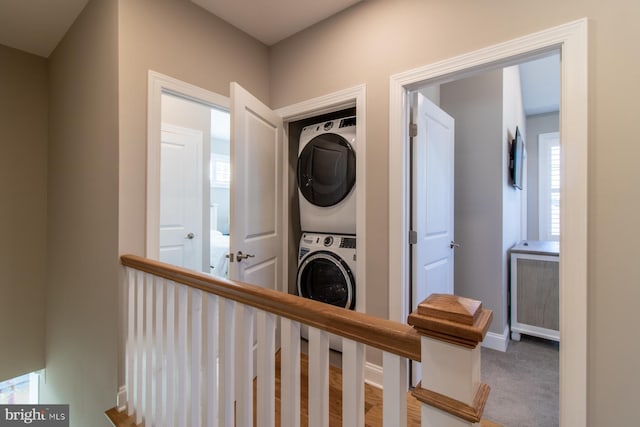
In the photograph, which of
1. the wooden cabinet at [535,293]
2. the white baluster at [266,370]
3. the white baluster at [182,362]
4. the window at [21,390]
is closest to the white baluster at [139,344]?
the white baluster at [182,362]

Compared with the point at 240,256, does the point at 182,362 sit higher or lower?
lower

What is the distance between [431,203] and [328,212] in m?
0.77

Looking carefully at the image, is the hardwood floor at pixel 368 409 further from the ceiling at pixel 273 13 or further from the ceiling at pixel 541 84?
the ceiling at pixel 541 84

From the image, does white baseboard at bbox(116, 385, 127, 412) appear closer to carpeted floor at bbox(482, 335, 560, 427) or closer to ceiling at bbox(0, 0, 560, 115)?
carpeted floor at bbox(482, 335, 560, 427)

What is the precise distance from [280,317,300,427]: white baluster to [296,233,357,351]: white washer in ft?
4.11

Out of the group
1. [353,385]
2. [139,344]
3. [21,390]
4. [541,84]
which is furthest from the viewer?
→ [541,84]

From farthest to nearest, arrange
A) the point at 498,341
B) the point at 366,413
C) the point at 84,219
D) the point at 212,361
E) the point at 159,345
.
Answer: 1. the point at 498,341
2. the point at 84,219
3. the point at 366,413
4. the point at 159,345
5. the point at 212,361

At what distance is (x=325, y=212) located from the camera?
2297 mm

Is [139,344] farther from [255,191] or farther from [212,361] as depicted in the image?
[255,191]

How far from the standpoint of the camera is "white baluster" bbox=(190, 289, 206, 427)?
1.15m

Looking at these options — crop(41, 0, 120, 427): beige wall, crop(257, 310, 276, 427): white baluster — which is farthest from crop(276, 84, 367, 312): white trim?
crop(41, 0, 120, 427): beige wall

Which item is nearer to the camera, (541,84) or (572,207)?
(572,207)

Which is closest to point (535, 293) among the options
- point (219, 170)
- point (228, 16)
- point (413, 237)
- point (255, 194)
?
point (413, 237)

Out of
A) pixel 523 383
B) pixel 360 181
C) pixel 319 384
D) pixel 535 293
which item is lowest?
pixel 523 383
